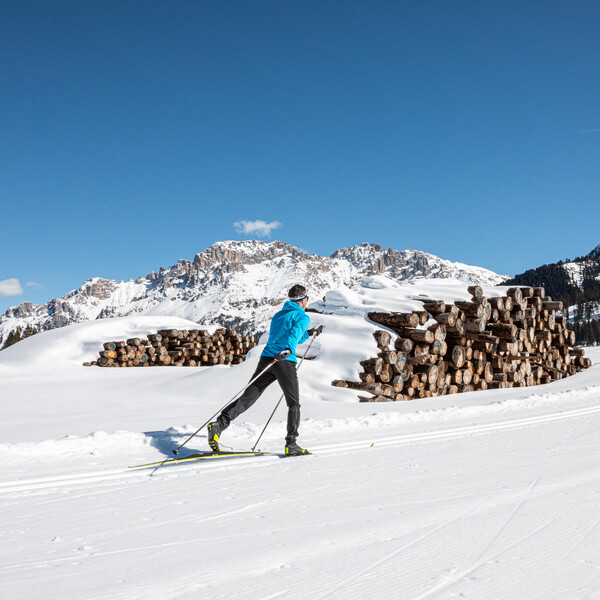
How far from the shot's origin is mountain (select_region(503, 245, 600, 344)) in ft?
294

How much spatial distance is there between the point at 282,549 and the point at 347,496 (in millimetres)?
1063

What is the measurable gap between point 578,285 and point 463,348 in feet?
503

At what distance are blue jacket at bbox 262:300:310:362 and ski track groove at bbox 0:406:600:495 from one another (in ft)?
3.79

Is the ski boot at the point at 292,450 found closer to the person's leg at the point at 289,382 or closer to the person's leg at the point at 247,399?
the person's leg at the point at 289,382

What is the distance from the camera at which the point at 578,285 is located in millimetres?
142250

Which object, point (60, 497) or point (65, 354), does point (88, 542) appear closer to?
point (60, 497)

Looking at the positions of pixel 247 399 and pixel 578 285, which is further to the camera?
pixel 578 285

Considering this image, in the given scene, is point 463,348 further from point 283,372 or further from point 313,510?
point 313,510

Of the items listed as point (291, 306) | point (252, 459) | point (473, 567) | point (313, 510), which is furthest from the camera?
point (291, 306)

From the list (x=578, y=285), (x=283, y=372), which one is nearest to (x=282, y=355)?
(x=283, y=372)

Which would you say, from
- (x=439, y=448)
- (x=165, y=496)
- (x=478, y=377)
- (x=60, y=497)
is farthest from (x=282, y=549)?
(x=478, y=377)

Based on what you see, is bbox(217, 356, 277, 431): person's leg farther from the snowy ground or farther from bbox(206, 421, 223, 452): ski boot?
the snowy ground

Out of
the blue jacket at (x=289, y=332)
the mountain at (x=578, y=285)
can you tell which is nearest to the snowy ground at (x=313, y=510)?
the blue jacket at (x=289, y=332)

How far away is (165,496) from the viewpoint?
362 cm
